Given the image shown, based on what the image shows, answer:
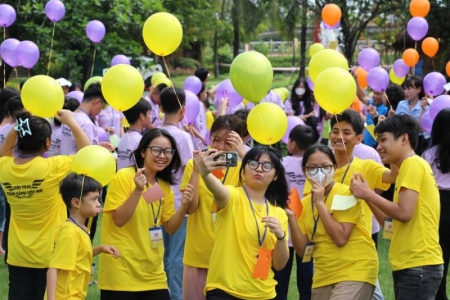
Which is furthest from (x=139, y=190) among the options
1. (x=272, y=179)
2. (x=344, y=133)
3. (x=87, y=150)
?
(x=344, y=133)

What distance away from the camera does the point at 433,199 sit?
16.5ft

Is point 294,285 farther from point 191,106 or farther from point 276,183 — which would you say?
point 276,183

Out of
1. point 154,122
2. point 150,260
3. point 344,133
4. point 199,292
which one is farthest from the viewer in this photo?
A: point 154,122

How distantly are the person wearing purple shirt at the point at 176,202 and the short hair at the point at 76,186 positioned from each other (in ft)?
5.07

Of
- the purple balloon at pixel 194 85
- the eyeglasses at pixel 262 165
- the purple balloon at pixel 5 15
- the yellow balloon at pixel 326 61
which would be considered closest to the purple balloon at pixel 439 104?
the yellow balloon at pixel 326 61

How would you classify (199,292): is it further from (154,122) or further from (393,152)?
(154,122)

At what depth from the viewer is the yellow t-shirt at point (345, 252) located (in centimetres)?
499

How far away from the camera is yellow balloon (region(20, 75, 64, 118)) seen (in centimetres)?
539

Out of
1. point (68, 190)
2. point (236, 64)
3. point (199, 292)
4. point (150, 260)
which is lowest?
point (199, 292)

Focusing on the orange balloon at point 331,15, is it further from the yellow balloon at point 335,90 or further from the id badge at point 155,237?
the id badge at point 155,237

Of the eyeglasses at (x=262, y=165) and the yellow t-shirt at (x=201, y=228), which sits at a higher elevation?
the eyeglasses at (x=262, y=165)

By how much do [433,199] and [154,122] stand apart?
482 centimetres

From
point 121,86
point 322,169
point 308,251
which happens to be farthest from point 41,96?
point 308,251

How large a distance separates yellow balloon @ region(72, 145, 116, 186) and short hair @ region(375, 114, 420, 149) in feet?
5.79
